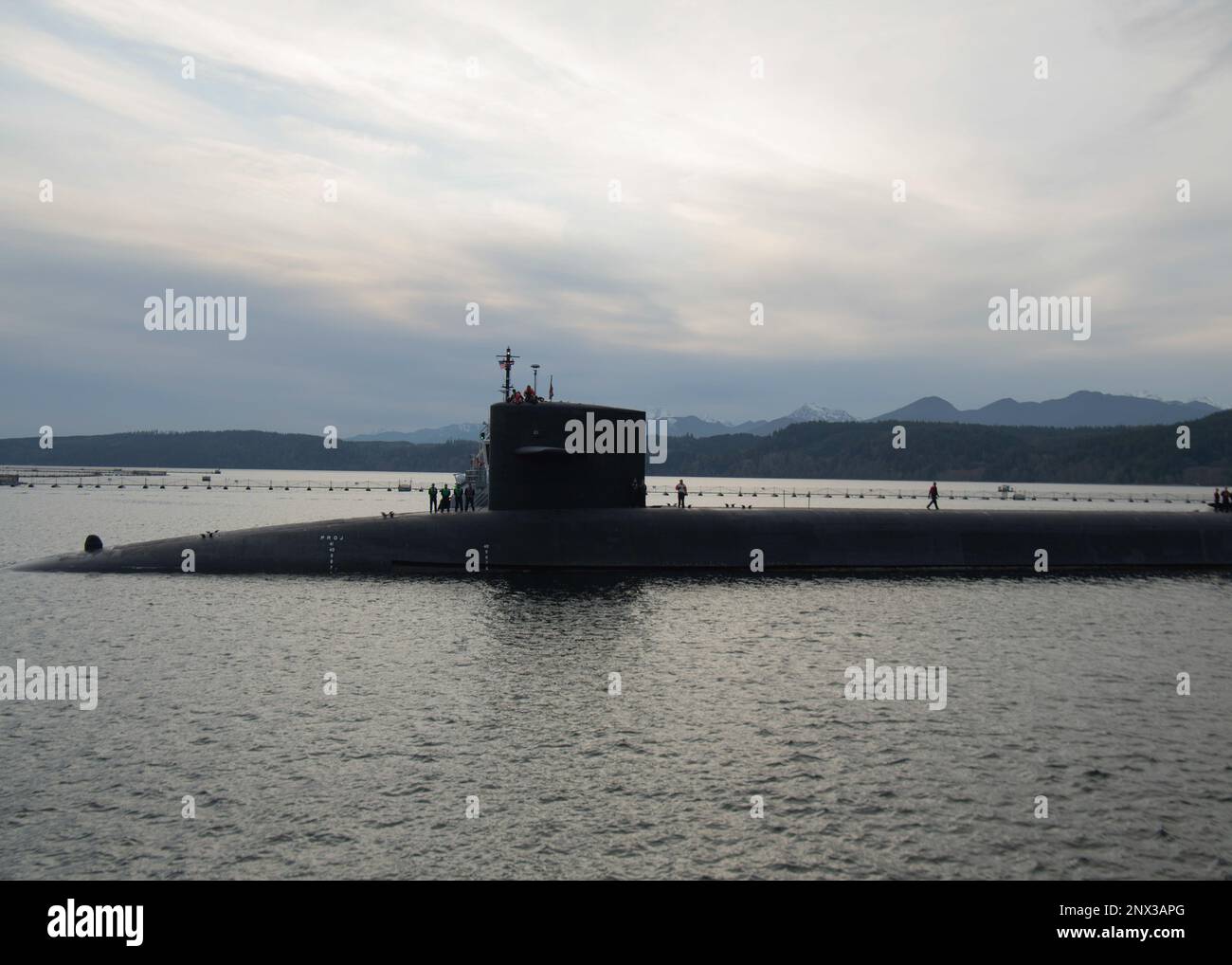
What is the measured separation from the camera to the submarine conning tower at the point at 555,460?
28.0 meters

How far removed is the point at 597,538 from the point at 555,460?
9.66 feet

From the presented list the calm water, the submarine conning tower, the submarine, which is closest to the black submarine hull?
the submarine

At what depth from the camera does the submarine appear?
2883 cm

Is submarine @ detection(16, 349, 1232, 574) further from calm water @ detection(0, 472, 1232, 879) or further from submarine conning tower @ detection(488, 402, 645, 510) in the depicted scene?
calm water @ detection(0, 472, 1232, 879)

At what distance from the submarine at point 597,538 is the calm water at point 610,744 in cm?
483

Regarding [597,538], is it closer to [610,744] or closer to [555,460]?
[555,460]

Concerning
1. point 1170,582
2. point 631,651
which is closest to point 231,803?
point 631,651

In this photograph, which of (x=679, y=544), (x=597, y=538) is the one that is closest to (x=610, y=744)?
(x=597, y=538)

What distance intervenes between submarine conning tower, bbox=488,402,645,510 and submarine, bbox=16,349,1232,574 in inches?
1.7

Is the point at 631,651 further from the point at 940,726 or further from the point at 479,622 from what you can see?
the point at 940,726

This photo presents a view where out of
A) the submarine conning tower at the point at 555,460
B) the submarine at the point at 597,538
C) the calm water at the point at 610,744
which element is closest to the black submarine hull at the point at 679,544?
the submarine at the point at 597,538

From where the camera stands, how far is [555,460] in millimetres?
28703
